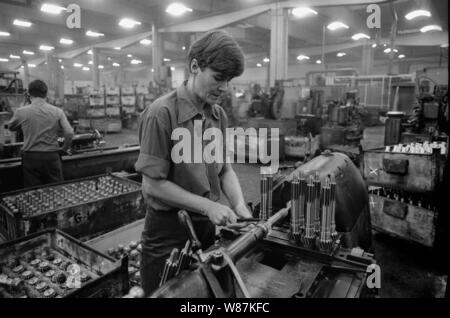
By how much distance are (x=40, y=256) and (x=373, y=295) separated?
5.81 feet

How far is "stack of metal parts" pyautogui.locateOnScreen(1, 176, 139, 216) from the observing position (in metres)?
2.55

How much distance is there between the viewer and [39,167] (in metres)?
3.09

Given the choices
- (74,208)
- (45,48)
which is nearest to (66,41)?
(45,48)

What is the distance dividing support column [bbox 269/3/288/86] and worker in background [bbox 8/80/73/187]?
6345mm

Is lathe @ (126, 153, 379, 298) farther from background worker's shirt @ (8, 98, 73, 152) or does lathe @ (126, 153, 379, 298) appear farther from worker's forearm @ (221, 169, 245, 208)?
background worker's shirt @ (8, 98, 73, 152)

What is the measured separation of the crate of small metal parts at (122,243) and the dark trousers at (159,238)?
84cm

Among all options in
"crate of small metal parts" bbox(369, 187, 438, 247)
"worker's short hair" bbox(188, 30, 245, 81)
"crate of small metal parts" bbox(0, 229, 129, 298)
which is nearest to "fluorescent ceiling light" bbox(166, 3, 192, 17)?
"crate of small metal parts" bbox(369, 187, 438, 247)

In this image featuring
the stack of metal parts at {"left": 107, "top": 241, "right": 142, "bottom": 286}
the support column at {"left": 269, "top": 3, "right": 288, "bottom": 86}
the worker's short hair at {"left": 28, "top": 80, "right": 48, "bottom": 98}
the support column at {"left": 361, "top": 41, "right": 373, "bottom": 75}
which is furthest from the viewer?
the support column at {"left": 361, "top": 41, "right": 373, "bottom": 75}

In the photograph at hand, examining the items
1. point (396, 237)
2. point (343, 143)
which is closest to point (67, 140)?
point (396, 237)

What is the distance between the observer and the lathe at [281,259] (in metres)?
0.81

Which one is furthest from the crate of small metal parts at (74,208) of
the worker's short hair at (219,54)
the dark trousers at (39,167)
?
the worker's short hair at (219,54)

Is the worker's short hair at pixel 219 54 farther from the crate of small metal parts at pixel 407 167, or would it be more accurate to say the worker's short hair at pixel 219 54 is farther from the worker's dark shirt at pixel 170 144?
the crate of small metal parts at pixel 407 167

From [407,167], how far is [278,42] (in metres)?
6.54
